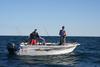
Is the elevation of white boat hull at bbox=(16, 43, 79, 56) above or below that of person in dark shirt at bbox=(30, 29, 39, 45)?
below

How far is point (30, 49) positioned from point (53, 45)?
2820 millimetres

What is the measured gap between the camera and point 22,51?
109 ft

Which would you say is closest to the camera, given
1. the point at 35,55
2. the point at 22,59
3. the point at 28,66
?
the point at 28,66

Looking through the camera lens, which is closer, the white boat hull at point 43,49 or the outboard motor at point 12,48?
the white boat hull at point 43,49

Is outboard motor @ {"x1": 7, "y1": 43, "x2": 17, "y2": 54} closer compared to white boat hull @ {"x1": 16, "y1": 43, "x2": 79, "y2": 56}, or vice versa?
white boat hull @ {"x1": 16, "y1": 43, "x2": 79, "y2": 56}

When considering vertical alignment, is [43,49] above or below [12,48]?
below

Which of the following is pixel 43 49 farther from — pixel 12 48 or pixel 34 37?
pixel 12 48

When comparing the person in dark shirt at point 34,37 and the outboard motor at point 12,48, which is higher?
the person in dark shirt at point 34,37

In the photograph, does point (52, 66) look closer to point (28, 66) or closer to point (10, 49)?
point (28, 66)

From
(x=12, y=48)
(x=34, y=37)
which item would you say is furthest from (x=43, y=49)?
(x=12, y=48)

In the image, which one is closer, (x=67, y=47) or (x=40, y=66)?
(x=40, y=66)

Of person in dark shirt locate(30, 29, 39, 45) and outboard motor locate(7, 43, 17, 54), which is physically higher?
person in dark shirt locate(30, 29, 39, 45)

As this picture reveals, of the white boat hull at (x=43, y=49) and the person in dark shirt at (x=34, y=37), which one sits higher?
the person in dark shirt at (x=34, y=37)

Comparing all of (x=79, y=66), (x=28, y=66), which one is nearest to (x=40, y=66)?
(x=28, y=66)
